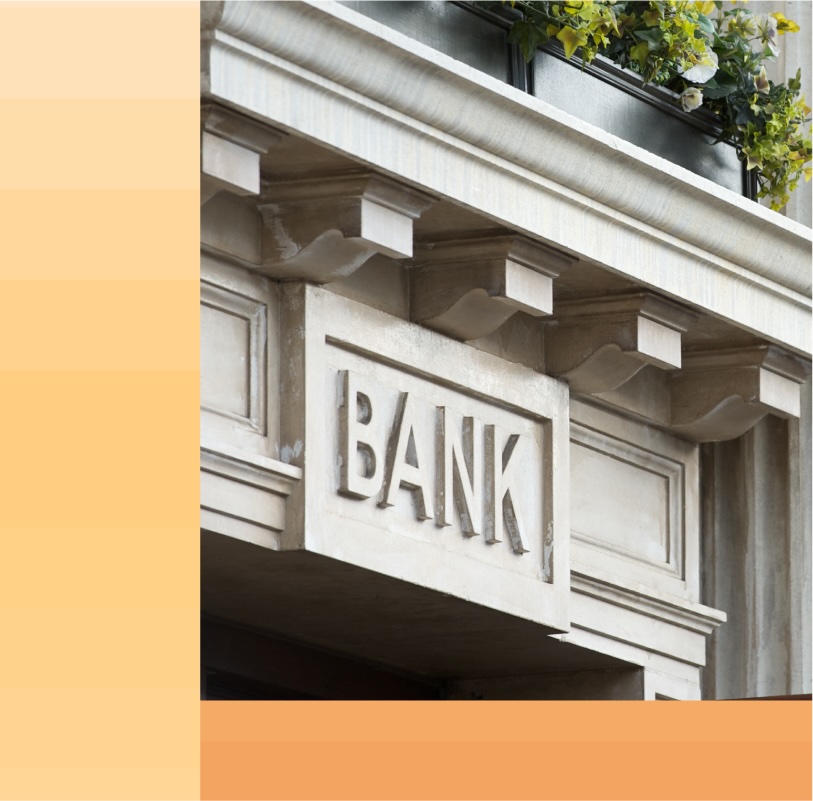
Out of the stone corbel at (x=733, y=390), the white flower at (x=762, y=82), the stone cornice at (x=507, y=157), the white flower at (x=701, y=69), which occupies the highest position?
the white flower at (x=762, y=82)

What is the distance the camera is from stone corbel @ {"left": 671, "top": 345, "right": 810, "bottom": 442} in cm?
762

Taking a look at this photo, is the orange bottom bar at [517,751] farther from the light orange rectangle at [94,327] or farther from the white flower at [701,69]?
the white flower at [701,69]

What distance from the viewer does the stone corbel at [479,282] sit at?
6.58 metres

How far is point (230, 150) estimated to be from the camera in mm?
5680

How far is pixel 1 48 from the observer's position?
4637mm

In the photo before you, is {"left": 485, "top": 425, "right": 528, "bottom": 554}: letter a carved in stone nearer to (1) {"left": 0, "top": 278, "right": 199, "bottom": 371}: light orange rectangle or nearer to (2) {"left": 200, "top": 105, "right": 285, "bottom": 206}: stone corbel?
(2) {"left": 200, "top": 105, "right": 285, "bottom": 206}: stone corbel

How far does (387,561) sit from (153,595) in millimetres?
2200

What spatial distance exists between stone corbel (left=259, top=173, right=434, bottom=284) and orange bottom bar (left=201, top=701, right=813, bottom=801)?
97.2 inches

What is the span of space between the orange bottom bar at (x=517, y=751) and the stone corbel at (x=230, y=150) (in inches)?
83.8

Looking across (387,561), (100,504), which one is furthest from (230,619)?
(100,504)

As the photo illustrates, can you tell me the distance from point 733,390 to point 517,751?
400 cm

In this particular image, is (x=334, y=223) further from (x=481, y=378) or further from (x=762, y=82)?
(x=762, y=82)

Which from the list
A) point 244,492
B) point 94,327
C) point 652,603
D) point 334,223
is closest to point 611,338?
point 652,603

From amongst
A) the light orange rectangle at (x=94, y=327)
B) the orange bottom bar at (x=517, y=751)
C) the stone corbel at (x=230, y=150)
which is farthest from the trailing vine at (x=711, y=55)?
the orange bottom bar at (x=517, y=751)
